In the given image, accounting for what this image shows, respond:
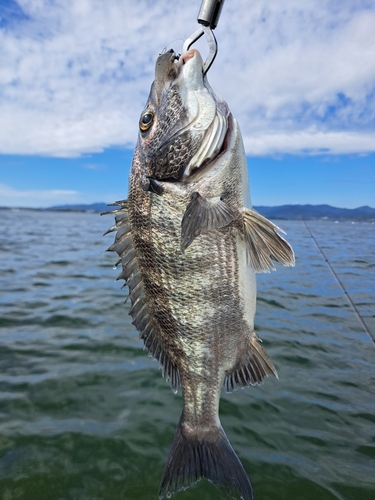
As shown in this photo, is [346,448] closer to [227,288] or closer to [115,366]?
[227,288]

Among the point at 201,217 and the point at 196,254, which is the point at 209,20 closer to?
the point at 201,217

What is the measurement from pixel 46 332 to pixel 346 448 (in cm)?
503

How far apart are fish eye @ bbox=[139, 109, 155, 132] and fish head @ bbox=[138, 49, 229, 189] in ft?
0.47

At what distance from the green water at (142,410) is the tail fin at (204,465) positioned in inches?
37.0

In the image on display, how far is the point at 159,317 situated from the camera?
2.66 m

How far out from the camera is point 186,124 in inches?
98.5

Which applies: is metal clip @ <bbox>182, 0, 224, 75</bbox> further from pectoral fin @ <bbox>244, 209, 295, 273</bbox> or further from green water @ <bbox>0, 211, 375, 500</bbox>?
green water @ <bbox>0, 211, 375, 500</bbox>

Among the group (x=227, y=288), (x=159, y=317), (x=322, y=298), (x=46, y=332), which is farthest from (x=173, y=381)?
(x=322, y=298)

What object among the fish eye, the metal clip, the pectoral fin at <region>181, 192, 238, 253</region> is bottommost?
the pectoral fin at <region>181, 192, 238, 253</region>

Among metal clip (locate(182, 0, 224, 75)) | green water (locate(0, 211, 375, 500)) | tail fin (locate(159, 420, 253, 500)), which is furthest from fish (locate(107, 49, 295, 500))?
green water (locate(0, 211, 375, 500))

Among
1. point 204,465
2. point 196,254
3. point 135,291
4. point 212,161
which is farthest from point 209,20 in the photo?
point 204,465

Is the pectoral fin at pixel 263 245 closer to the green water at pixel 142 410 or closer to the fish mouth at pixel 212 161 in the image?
the fish mouth at pixel 212 161

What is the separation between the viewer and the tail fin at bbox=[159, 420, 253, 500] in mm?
2438

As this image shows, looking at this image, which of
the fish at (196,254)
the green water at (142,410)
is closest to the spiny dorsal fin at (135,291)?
the fish at (196,254)
